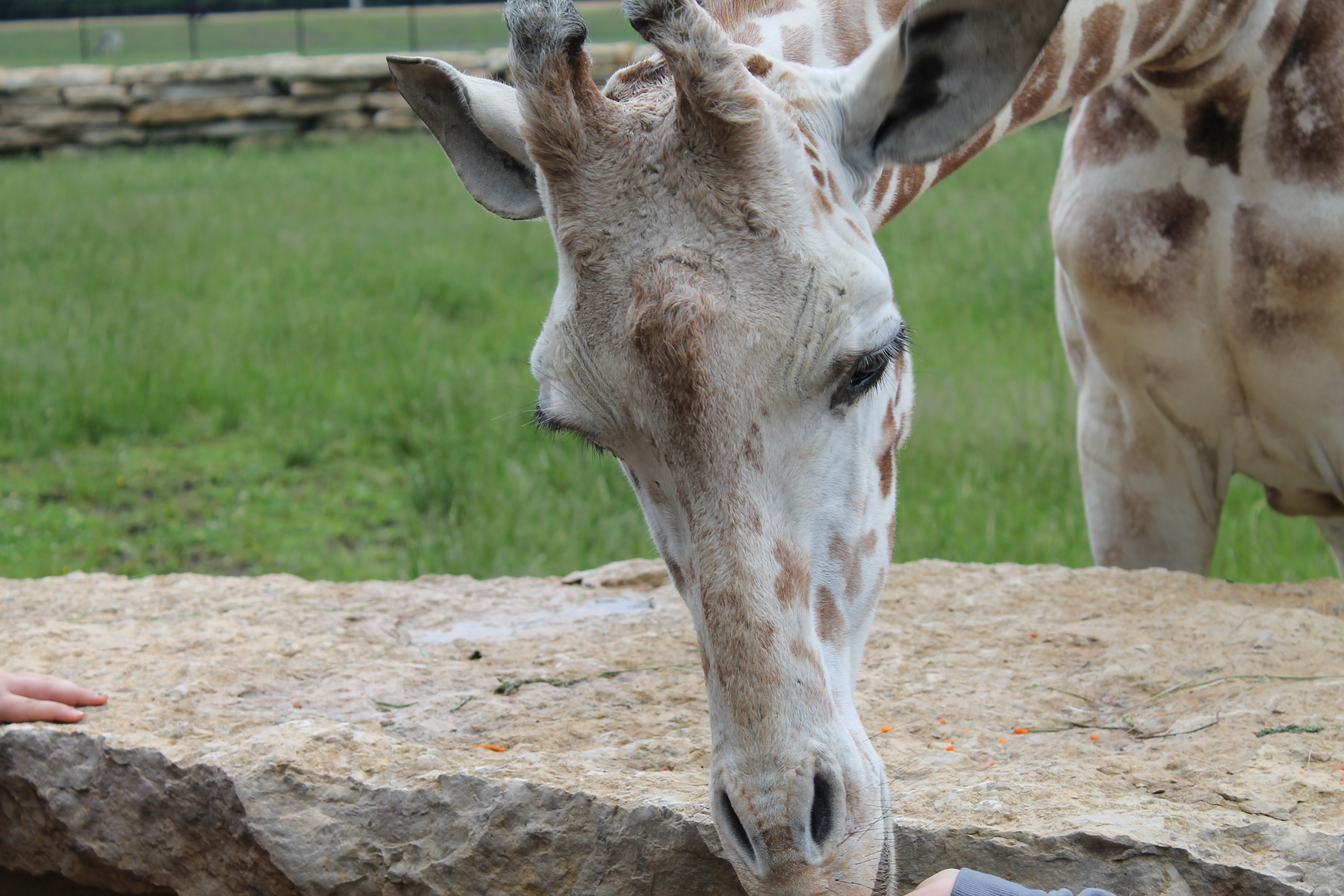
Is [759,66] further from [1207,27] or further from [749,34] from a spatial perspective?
[1207,27]

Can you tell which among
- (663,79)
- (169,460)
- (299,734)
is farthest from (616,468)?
(663,79)

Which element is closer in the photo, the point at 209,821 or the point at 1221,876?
the point at 1221,876

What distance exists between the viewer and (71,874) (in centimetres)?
280

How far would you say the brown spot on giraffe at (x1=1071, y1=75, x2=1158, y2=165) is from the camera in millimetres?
3170

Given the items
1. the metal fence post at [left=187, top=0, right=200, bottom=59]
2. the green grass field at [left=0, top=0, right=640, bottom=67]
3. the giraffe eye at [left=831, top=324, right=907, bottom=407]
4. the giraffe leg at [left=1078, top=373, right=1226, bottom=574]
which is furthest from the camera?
the green grass field at [left=0, top=0, right=640, bottom=67]

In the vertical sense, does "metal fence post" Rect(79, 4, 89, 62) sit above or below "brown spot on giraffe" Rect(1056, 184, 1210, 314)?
above

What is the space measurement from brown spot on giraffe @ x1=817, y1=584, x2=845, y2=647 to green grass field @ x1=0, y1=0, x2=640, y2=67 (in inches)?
1005

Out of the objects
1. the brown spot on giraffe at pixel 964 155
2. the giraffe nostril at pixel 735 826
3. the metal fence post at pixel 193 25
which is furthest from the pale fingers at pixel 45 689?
the metal fence post at pixel 193 25

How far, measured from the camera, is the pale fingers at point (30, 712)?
8.80 feet

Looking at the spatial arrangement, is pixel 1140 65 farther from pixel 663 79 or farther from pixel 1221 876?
pixel 1221 876

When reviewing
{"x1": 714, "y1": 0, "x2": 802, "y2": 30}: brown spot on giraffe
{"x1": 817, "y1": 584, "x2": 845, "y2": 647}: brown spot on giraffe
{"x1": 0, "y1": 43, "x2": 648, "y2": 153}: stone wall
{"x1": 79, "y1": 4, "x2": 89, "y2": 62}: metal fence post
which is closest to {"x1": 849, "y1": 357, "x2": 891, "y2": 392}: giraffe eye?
{"x1": 817, "y1": 584, "x2": 845, "y2": 647}: brown spot on giraffe

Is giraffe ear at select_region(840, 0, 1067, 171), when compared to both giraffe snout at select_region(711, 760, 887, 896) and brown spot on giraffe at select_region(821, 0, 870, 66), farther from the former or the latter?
giraffe snout at select_region(711, 760, 887, 896)

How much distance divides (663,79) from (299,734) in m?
1.51

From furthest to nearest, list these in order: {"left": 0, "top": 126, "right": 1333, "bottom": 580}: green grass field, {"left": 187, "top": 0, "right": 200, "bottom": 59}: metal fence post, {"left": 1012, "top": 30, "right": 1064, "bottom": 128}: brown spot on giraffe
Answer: {"left": 187, "top": 0, "right": 200, "bottom": 59}: metal fence post < {"left": 0, "top": 126, "right": 1333, "bottom": 580}: green grass field < {"left": 1012, "top": 30, "right": 1064, "bottom": 128}: brown spot on giraffe
